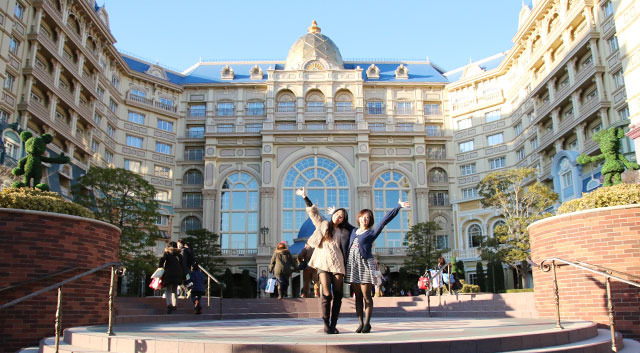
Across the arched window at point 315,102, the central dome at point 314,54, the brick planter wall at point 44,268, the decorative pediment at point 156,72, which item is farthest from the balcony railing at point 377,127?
the brick planter wall at point 44,268

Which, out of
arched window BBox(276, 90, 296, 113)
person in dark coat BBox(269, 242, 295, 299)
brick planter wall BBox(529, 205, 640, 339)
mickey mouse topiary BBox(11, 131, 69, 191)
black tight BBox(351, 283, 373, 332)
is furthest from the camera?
arched window BBox(276, 90, 296, 113)

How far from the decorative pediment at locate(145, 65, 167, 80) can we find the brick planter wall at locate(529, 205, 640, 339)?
5133 cm

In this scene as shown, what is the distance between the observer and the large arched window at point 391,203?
49.4 m

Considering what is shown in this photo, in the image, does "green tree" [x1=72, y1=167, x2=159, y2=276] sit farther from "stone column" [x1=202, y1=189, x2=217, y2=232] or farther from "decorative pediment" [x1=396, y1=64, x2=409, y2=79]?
"decorative pediment" [x1=396, y1=64, x2=409, y2=79]

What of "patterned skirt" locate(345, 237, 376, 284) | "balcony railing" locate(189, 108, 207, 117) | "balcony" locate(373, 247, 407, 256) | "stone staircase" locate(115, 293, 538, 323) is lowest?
"stone staircase" locate(115, 293, 538, 323)

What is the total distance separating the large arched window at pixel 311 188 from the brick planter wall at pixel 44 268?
125 ft

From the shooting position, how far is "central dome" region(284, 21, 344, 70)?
55844 mm

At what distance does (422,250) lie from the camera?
1726 inches

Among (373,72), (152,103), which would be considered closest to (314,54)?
(373,72)

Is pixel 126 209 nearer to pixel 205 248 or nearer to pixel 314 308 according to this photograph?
pixel 205 248

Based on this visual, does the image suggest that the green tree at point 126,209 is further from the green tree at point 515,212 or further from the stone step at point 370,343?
the stone step at point 370,343

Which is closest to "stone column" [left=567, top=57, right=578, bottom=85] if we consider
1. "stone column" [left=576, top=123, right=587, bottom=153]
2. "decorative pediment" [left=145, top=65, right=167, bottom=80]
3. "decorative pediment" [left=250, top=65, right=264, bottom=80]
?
"stone column" [left=576, top=123, right=587, bottom=153]

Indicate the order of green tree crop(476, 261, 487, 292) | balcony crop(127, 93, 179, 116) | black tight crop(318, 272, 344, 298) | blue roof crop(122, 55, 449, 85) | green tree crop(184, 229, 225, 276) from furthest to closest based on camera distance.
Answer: blue roof crop(122, 55, 449, 85)
balcony crop(127, 93, 179, 116)
green tree crop(184, 229, 225, 276)
green tree crop(476, 261, 487, 292)
black tight crop(318, 272, 344, 298)

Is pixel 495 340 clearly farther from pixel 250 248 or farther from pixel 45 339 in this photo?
pixel 250 248
